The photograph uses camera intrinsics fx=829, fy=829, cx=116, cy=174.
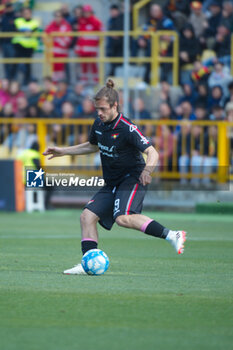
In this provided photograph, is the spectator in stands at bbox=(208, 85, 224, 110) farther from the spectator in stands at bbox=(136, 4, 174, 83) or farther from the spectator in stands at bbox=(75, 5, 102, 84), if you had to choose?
the spectator in stands at bbox=(75, 5, 102, 84)

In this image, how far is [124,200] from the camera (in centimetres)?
854

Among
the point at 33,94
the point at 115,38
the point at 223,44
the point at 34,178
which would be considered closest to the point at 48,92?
the point at 33,94

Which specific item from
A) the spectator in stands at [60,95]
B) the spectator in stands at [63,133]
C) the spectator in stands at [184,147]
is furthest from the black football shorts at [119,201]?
the spectator in stands at [60,95]

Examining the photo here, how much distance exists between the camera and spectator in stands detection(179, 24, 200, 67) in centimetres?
2177

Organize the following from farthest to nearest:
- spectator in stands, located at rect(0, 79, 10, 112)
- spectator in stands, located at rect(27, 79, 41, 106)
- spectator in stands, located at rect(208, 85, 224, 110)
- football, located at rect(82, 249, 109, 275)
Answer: spectator in stands, located at rect(0, 79, 10, 112)
spectator in stands, located at rect(27, 79, 41, 106)
spectator in stands, located at rect(208, 85, 224, 110)
football, located at rect(82, 249, 109, 275)

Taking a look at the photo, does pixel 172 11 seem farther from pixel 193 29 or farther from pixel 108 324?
pixel 108 324

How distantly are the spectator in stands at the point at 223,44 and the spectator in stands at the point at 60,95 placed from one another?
4128 mm

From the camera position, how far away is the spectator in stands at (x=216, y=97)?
1997 cm

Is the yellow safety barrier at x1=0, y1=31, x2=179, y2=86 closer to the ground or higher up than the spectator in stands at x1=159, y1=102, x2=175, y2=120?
higher up

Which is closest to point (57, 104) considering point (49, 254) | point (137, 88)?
point (137, 88)

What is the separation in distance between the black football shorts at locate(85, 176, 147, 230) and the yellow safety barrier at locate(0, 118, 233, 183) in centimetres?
1061

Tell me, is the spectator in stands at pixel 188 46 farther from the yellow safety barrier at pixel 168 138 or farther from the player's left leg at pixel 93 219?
the player's left leg at pixel 93 219

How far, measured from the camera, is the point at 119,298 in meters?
6.91

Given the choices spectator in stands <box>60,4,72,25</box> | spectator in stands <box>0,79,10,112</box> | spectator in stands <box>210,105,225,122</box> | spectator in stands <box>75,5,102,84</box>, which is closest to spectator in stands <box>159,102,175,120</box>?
spectator in stands <box>210,105,225,122</box>
